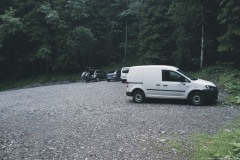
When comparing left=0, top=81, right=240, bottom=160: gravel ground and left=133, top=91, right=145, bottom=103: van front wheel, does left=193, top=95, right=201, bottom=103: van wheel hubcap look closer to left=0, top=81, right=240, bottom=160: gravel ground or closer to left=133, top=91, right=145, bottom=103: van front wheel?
left=0, top=81, right=240, bottom=160: gravel ground

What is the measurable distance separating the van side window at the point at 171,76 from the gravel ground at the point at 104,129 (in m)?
1.33

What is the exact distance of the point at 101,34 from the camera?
45.3 metres

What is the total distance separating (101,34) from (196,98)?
34.7 m

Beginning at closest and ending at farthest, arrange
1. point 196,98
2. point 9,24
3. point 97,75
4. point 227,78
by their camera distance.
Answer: point 196,98
point 227,78
point 97,75
point 9,24

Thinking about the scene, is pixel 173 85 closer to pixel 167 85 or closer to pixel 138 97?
pixel 167 85

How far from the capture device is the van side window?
13.2 meters

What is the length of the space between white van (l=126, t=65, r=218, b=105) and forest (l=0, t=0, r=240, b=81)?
13453 mm

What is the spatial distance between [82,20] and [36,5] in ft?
26.1

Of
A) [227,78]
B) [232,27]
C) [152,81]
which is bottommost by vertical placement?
[152,81]

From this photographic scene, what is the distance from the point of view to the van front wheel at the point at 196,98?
12.6 meters

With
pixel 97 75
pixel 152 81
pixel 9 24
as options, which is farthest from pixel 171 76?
pixel 9 24

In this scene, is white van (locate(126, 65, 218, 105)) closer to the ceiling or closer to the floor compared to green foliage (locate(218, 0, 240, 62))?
closer to the floor

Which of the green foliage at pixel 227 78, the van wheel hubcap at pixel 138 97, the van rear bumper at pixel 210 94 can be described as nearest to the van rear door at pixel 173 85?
the van rear bumper at pixel 210 94

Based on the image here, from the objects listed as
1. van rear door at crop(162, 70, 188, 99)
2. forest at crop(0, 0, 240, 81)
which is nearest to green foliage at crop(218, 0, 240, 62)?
forest at crop(0, 0, 240, 81)
